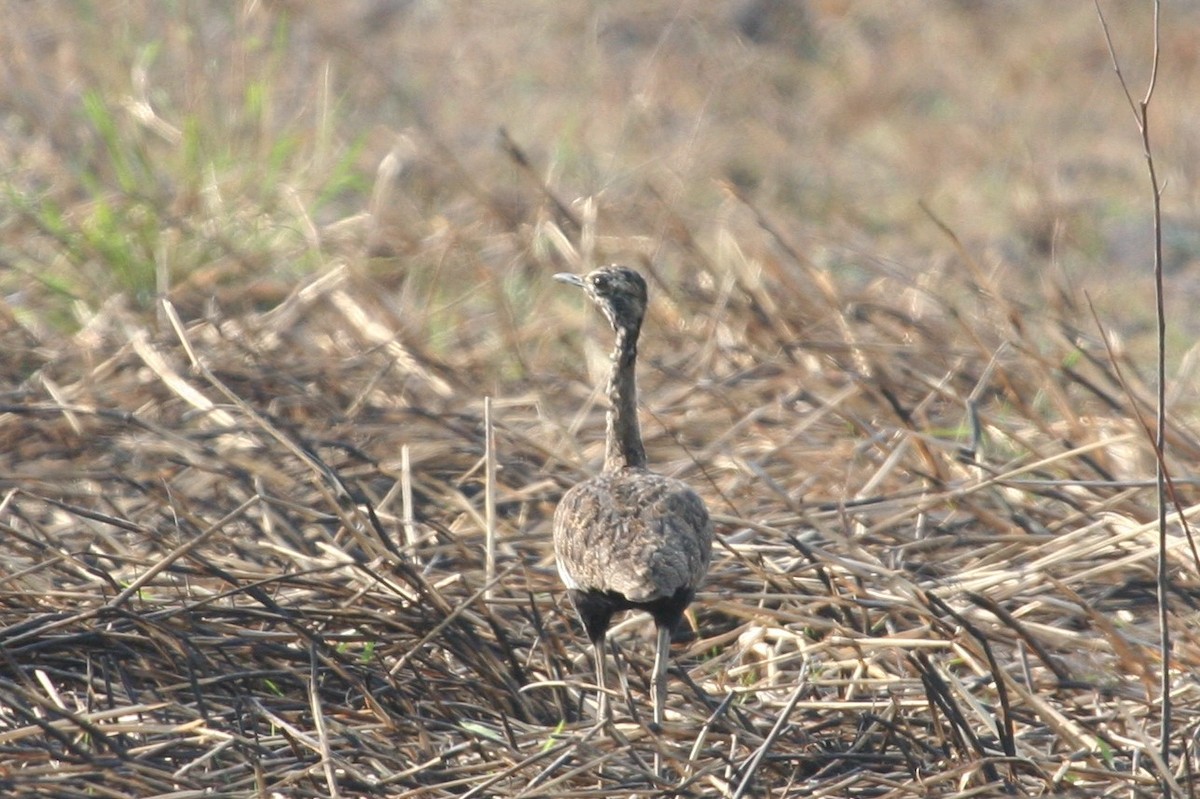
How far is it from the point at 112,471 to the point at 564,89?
22.6 ft

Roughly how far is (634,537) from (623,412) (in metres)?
0.64

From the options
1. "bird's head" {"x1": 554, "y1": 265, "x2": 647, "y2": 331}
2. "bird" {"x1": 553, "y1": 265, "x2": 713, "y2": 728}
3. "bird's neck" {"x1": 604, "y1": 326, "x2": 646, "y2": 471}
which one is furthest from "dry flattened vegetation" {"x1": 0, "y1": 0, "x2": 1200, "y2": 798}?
"bird's head" {"x1": 554, "y1": 265, "x2": 647, "y2": 331}

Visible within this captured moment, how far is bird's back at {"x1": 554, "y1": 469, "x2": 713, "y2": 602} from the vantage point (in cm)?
322

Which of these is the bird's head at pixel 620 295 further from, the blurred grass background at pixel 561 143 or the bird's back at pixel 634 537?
the blurred grass background at pixel 561 143

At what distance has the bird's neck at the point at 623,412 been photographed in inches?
153

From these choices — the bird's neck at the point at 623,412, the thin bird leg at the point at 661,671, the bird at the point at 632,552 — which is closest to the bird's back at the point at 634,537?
the bird at the point at 632,552

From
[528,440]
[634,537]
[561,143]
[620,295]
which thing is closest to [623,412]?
[620,295]

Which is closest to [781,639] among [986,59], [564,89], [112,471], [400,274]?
[112,471]

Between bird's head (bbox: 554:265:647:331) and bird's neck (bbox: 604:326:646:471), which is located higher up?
bird's head (bbox: 554:265:647:331)

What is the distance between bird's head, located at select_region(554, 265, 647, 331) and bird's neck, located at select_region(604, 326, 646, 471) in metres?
0.06

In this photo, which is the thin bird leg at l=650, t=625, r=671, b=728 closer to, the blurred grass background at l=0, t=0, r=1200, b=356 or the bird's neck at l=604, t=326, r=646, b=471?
the bird's neck at l=604, t=326, r=646, b=471

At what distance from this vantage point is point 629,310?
3945 mm

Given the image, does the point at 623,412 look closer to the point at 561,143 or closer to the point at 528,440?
the point at 528,440

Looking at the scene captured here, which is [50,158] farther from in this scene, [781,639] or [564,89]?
[781,639]
